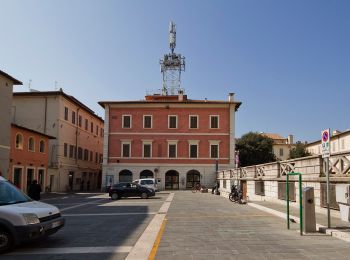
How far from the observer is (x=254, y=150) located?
68250 millimetres

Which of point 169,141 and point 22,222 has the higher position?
point 169,141

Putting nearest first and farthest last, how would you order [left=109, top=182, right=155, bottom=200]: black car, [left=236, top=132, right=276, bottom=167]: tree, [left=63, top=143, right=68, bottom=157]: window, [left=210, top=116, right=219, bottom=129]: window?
1. [left=109, top=182, right=155, bottom=200]: black car
2. [left=63, top=143, right=68, bottom=157]: window
3. [left=210, top=116, right=219, bottom=129]: window
4. [left=236, top=132, right=276, bottom=167]: tree

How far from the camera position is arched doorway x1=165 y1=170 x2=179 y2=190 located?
5556cm

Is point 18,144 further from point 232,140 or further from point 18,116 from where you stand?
point 232,140

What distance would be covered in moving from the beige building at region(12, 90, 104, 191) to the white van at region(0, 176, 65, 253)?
36245mm

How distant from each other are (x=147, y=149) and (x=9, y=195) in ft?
150

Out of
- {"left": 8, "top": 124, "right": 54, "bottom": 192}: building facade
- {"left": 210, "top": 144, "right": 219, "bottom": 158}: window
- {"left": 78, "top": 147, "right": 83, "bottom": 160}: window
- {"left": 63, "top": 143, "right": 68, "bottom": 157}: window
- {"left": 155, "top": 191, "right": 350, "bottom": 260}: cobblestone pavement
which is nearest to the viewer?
{"left": 155, "top": 191, "right": 350, "bottom": 260}: cobblestone pavement

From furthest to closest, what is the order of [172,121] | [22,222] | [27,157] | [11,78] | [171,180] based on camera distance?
[172,121], [171,180], [27,157], [11,78], [22,222]

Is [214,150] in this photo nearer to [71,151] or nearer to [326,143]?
[71,151]

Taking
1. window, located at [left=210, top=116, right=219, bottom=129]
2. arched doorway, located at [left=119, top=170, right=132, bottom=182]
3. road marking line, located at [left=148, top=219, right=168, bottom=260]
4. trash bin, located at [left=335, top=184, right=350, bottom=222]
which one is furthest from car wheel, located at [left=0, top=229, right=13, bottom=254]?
window, located at [left=210, top=116, right=219, bottom=129]

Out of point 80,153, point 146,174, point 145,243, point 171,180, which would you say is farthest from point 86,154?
point 145,243

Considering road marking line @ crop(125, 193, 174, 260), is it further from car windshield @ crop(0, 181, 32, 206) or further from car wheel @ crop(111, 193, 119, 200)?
car wheel @ crop(111, 193, 119, 200)

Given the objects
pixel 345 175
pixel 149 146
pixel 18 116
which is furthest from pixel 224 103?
pixel 345 175

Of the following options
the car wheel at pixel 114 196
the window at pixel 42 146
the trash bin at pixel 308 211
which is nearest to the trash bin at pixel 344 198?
the trash bin at pixel 308 211
